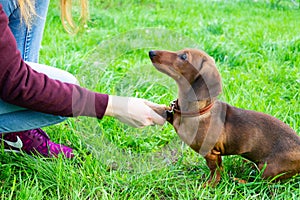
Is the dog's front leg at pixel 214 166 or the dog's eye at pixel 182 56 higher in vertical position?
the dog's eye at pixel 182 56

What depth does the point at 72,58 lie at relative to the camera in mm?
3746

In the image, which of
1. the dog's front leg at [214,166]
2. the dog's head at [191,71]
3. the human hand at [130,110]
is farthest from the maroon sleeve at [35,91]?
the dog's front leg at [214,166]

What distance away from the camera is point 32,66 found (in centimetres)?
235

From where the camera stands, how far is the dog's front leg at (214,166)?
2291 millimetres

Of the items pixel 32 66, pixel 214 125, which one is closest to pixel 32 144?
pixel 32 66

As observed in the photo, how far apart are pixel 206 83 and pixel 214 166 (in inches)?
17.6

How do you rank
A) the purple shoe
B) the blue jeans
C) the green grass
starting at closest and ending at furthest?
1. the blue jeans
2. the green grass
3. the purple shoe

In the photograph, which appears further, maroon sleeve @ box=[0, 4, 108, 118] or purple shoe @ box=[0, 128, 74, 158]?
purple shoe @ box=[0, 128, 74, 158]

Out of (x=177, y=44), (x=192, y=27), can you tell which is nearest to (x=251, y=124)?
(x=177, y=44)

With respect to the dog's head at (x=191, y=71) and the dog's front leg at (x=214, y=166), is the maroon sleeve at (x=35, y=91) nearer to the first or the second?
the dog's head at (x=191, y=71)

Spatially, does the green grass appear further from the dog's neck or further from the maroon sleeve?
the maroon sleeve

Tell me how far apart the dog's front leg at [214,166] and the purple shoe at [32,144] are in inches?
29.9

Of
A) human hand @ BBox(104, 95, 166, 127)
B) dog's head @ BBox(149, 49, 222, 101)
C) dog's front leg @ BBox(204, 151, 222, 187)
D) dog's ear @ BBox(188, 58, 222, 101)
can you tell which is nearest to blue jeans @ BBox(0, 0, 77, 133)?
human hand @ BBox(104, 95, 166, 127)

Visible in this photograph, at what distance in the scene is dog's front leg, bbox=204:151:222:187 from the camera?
90.2 inches
